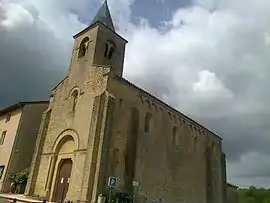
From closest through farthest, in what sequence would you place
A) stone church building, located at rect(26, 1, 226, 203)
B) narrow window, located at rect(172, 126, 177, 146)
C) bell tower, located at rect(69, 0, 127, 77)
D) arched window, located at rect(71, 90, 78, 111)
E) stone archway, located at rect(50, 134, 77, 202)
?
stone church building, located at rect(26, 1, 226, 203)
stone archway, located at rect(50, 134, 77, 202)
arched window, located at rect(71, 90, 78, 111)
bell tower, located at rect(69, 0, 127, 77)
narrow window, located at rect(172, 126, 177, 146)

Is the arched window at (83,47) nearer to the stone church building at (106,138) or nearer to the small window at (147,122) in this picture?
the stone church building at (106,138)

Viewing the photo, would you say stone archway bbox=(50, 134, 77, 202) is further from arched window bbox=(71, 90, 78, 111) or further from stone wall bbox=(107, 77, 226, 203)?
stone wall bbox=(107, 77, 226, 203)

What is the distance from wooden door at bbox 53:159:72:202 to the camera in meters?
23.5

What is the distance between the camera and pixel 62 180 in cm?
2427

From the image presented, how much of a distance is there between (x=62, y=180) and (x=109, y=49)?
43.9 feet

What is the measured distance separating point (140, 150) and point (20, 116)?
15.1 meters

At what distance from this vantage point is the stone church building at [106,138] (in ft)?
73.0

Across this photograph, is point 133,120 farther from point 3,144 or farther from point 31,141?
point 3,144

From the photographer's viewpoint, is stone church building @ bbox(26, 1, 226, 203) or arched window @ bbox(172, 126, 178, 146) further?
arched window @ bbox(172, 126, 178, 146)

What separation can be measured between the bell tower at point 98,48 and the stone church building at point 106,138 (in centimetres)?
9

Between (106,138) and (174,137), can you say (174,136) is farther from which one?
(106,138)

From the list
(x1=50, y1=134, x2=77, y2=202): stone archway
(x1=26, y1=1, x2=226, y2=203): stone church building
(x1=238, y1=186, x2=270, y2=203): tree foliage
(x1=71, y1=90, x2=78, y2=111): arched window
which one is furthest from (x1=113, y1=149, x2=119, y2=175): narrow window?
(x1=238, y1=186, x2=270, y2=203): tree foliage

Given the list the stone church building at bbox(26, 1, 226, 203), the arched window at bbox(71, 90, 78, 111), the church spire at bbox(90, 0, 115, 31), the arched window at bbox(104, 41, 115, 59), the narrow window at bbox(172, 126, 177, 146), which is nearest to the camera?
the stone church building at bbox(26, 1, 226, 203)

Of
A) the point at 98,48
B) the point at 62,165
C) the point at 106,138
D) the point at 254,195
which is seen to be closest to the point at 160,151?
the point at 106,138
